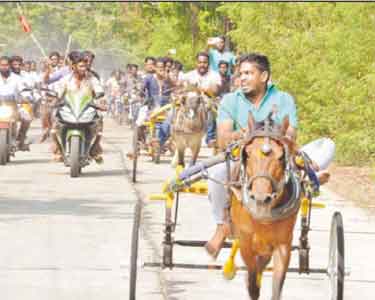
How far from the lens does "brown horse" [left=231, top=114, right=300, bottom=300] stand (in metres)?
8.56

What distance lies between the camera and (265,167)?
860cm

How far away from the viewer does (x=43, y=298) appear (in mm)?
10562

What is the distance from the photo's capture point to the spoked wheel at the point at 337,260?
9.44 metres

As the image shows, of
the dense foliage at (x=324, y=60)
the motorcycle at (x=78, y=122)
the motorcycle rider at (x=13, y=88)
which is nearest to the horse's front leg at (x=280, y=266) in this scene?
the dense foliage at (x=324, y=60)

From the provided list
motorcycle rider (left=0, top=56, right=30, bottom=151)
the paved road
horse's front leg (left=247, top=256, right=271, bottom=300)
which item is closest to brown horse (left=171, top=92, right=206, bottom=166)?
the paved road

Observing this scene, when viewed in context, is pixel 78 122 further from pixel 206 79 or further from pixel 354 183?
pixel 354 183

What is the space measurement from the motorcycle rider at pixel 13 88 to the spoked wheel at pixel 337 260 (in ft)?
53.8

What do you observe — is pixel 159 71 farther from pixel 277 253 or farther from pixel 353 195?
pixel 277 253

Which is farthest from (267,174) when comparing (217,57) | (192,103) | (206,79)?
(217,57)

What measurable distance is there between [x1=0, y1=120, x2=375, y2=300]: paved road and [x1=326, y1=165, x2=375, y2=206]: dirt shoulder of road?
13.7 inches

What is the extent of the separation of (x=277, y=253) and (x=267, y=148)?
76cm

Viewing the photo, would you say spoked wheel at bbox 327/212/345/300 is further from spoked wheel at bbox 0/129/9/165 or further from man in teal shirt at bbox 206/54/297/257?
spoked wheel at bbox 0/129/9/165

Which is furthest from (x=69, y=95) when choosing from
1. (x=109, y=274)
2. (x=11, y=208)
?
(x=109, y=274)

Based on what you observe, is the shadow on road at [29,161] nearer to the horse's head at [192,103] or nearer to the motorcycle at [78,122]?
the motorcycle at [78,122]
